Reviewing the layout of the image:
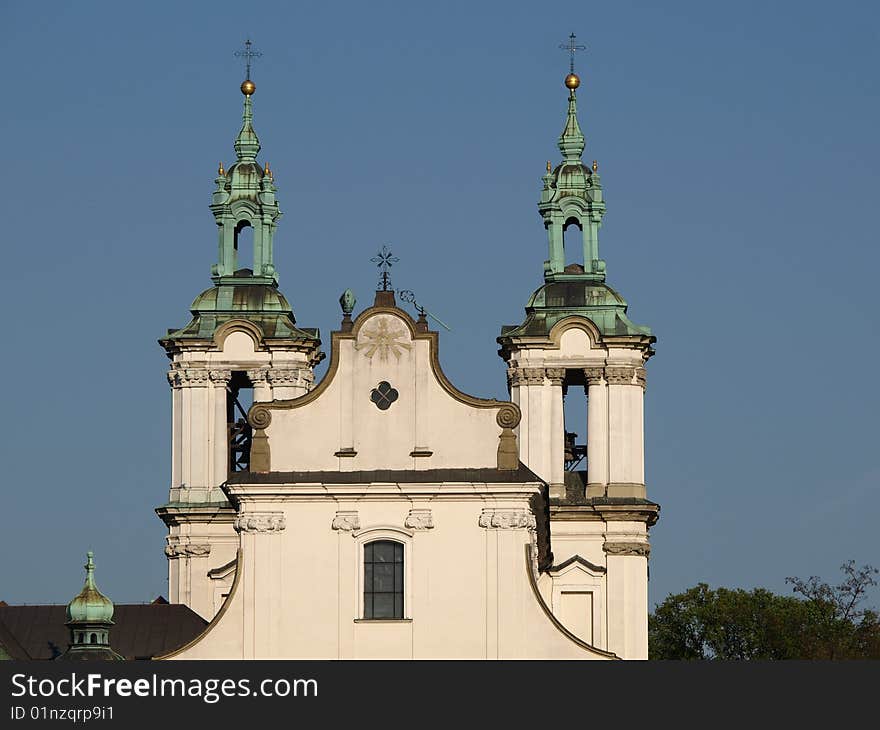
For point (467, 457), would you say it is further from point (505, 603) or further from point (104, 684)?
point (104, 684)

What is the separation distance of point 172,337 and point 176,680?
128ft

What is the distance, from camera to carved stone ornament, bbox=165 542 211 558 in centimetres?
9525

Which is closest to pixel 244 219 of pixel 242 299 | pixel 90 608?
pixel 242 299

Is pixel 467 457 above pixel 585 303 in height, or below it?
below

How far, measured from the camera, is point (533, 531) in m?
72.2

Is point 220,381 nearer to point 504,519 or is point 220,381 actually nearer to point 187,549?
point 187,549

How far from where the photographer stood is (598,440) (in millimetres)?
94688

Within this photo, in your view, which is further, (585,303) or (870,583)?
(870,583)

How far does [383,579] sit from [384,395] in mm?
4279

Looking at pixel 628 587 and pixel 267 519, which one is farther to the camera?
pixel 628 587

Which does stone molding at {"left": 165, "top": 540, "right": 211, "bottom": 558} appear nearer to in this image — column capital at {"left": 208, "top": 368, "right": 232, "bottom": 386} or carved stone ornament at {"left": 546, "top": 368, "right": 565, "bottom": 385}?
column capital at {"left": 208, "top": 368, "right": 232, "bottom": 386}

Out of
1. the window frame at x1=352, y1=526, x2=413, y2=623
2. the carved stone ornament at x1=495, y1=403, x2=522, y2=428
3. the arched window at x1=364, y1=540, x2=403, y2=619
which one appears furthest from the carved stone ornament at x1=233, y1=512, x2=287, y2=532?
the carved stone ornament at x1=495, y1=403, x2=522, y2=428

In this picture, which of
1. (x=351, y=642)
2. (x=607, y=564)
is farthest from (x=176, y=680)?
(x=607, y=564)

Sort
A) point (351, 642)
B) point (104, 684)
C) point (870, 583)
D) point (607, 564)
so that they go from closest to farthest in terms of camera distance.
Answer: point (104, 684)
point (351, 642)
point (607, 564)
point (870, 583)
